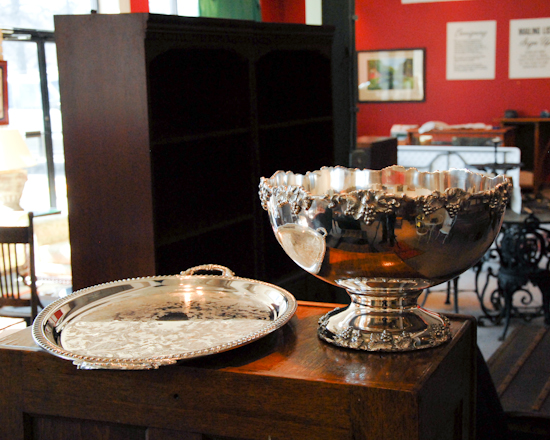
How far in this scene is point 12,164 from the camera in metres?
4.31

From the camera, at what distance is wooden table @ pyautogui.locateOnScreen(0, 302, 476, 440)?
659 mm

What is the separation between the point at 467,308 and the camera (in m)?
4.28

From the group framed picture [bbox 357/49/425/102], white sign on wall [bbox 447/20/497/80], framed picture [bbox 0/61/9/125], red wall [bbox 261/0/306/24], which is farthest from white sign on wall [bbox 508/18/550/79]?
framed picture [bbox 0/61/9/125]

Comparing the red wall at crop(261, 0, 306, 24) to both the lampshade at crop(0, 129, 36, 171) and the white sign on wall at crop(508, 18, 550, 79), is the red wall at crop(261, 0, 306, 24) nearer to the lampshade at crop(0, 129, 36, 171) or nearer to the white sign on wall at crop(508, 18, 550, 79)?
the white sign on wall at crop(508, 18, 550, 79)

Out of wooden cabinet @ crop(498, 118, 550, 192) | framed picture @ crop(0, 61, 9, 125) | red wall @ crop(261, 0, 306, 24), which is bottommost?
wooden cabinet @ crop(498, 118, 550, 192)

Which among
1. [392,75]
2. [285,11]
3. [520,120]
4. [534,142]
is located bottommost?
[534,142]

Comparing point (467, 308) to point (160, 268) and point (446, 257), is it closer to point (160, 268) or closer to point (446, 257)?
point (160, 268)

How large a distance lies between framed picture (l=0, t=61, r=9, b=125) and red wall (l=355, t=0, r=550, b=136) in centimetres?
579

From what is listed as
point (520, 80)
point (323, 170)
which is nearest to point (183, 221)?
point (323, 170)

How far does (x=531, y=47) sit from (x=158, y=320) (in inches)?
354

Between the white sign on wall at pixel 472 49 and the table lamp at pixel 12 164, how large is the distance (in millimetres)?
6434

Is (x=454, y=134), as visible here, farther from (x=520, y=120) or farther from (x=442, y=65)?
(x=442, y=65)

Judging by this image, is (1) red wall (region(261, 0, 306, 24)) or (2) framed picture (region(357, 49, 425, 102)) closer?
(1) red wall (region(261, 0, 306, 24))

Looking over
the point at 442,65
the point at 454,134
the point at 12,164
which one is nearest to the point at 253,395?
the point at 12,164
